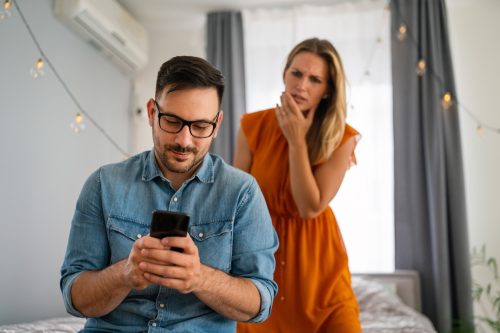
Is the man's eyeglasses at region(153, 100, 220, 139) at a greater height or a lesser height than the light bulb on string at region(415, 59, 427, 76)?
lesser

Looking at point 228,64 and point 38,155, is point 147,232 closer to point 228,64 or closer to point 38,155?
point 38,155

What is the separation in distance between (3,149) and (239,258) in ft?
5.93

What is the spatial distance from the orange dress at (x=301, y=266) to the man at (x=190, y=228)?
0.52 m

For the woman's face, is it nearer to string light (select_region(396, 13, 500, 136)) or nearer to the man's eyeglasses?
the man's eyeglasses

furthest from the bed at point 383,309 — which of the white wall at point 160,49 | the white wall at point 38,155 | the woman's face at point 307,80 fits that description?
the white wall at point 160,49

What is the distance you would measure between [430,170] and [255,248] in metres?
2.60

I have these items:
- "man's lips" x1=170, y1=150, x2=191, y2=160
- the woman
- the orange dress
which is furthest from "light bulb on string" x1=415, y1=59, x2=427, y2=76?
"man's lips" x1=170, y1=150, x2=191, y2=160

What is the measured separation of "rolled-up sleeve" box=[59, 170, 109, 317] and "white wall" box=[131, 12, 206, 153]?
2.98 m

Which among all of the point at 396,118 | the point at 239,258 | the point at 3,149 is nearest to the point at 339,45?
the point at 396,118

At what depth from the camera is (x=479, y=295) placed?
3426 millimetres

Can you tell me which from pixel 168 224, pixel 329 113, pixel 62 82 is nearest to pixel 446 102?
pixel 329 113

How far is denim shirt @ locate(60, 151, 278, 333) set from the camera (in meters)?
1.15

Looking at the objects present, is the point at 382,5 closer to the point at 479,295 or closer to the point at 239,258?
the point at 479,295

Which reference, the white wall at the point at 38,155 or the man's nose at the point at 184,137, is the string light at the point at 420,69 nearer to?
the white wall at the point at 38,155
